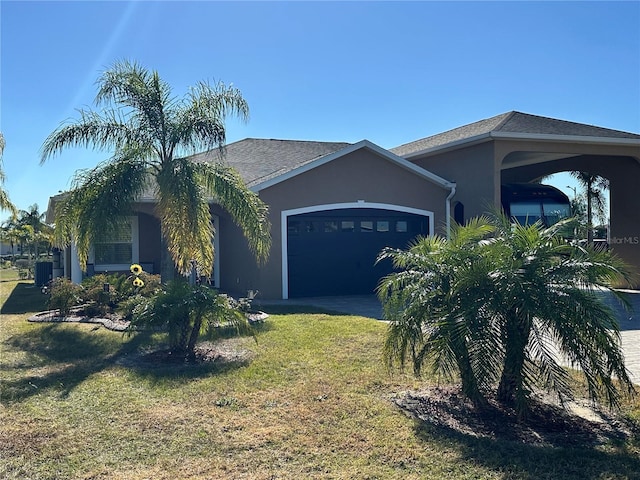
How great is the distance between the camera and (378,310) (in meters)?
12.7

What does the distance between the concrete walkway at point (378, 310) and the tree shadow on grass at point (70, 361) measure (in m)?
4.58

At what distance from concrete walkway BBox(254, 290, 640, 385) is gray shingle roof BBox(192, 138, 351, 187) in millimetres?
3703

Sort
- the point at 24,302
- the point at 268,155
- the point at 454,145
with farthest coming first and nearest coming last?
the point at 268,155 < the point at 454,145 < the point at 24,302

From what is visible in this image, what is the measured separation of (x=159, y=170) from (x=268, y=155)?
9.36 metres

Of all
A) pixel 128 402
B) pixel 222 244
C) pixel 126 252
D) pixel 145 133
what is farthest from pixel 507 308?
pixel 126 252

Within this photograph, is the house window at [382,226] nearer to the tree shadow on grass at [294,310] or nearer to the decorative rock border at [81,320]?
the tree shadow on grass at [294,310]

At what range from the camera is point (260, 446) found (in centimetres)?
457

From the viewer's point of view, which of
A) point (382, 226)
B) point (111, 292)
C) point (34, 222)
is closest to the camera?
point (111, 292)

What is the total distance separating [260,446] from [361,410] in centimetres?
129

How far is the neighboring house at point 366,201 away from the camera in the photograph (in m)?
14.9

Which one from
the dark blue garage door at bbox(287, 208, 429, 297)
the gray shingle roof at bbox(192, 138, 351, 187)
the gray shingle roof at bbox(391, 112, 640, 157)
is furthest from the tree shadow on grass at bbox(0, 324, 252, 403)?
the gray shingle roof at bbox(391, 112, 640, 157)

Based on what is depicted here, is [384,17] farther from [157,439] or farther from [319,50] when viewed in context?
[157,439]

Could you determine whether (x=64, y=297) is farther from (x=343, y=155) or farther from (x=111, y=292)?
(x=343, y=155)

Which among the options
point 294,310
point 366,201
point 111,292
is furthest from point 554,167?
point 111,292
